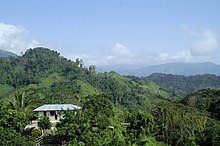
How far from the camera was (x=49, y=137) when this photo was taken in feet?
99.2

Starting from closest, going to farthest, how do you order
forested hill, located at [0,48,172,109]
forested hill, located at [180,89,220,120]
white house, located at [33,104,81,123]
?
white house, located at [33,104,81,123]
forested hill, located at [180,89,220,120]
forested hill, located at [0,48,172,109]

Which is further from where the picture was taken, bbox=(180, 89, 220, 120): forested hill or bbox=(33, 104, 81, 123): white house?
bbox=(180, 89, 220, 120): forested hill

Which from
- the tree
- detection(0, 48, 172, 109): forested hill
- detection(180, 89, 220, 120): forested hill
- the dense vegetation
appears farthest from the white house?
detection(0, 48, 172, 109): forested hill

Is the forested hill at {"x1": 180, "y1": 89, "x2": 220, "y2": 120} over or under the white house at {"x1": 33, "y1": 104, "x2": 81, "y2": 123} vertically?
under

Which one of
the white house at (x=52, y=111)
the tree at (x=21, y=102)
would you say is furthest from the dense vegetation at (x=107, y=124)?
the white house at (x=52, y=111)

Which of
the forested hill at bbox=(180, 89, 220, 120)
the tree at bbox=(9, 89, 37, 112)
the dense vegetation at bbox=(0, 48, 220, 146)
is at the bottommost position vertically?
the forested hill at bbox=(180, 89, 220, 120)

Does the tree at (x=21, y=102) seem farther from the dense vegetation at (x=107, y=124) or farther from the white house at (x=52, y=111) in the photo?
the white house at (x=52, y=111)

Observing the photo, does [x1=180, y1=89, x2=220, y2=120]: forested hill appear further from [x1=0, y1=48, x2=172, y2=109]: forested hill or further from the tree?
the tree

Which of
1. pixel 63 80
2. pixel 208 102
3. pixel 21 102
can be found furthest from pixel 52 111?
pixel 63 80

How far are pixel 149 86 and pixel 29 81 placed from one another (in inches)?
2011

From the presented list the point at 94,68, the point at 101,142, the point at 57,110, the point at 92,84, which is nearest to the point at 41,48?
the point at 94,68

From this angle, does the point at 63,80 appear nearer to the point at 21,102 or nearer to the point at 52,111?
the point at 52,111

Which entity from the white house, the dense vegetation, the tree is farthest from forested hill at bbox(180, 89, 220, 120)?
the tree

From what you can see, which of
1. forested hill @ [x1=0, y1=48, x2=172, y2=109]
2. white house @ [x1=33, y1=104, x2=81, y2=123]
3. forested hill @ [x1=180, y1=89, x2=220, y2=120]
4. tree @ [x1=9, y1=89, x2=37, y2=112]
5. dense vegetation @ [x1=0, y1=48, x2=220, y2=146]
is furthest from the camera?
forested hill @ [x1=0, y1=48, x2=172, y2=109]
